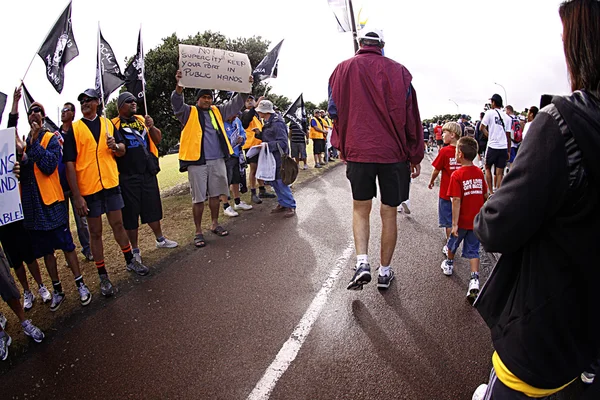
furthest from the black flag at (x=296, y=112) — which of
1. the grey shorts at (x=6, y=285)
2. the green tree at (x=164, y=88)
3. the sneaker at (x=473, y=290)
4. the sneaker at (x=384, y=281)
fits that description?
the grey shorts at (x=6, y=285)

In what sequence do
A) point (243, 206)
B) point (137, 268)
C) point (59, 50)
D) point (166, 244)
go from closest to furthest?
1. point (59, 50)
2. point (137, 268)
3. point (166, 244)
4. point (243, 206)

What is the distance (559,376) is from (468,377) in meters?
1.34

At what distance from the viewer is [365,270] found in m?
3.33

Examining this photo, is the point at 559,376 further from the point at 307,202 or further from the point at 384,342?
the point at 307,202

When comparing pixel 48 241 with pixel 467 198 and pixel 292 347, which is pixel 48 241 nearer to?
pixel 292 347

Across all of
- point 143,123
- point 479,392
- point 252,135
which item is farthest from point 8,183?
point 252,135

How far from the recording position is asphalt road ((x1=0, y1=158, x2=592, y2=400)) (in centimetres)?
247

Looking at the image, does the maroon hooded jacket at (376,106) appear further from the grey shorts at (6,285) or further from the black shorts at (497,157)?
the black shorts at (497,157)

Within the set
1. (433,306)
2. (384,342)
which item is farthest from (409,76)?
(384,342)

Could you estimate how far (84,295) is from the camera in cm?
382

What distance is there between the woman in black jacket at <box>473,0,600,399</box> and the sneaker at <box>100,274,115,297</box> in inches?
154

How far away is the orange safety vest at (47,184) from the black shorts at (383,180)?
10.2 feet

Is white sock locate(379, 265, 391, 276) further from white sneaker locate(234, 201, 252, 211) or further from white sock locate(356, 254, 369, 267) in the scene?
white sneaker locate(234, 201, 252, 211)

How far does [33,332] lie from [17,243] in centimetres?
103
